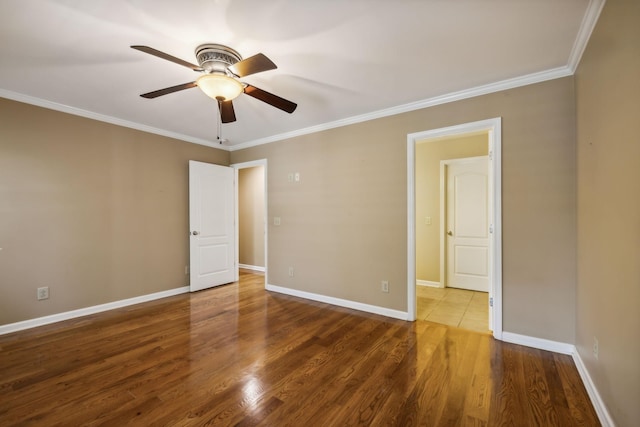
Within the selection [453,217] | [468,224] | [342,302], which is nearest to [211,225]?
[342,302]


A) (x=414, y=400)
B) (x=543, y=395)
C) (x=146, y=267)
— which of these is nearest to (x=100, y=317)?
(x=146, y=267)

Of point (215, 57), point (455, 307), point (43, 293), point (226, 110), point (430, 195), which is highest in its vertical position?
point (215, 57)

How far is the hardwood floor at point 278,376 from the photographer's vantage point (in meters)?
1.66

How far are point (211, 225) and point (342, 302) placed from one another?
254 cm

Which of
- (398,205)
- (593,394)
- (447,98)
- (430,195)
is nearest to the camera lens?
(593,394)

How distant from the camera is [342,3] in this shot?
1.63 metres

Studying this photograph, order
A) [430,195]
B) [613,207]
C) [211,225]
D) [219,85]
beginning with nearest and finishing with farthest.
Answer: [613,207] < [219,85] < [211,225] < [430,195]

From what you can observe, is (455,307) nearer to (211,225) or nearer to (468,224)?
(468,224)

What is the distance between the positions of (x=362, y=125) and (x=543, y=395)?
121 inches

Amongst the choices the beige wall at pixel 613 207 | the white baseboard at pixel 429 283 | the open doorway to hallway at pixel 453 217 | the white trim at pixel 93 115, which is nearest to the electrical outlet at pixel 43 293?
the white trim at pixel 93 115

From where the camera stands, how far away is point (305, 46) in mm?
2043

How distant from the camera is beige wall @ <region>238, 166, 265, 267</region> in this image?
606cm

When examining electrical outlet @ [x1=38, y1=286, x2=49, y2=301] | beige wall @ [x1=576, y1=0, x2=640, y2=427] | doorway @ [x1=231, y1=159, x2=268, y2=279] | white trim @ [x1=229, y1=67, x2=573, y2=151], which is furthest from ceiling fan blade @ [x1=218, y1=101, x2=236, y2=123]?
doorway @ [x1=231, y1=159, x2=268, y2=279]

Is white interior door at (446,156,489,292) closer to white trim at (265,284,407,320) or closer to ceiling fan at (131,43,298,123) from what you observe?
white trim at (265,284,407,320)
